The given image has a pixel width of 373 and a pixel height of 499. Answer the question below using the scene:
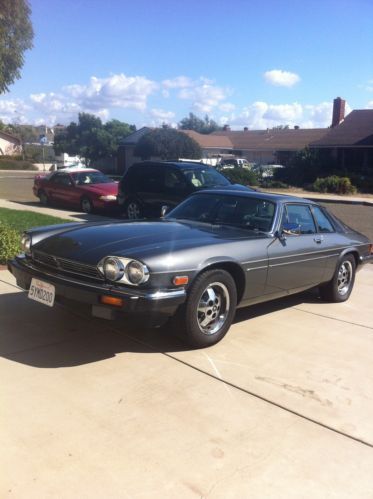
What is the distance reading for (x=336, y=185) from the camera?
29.8m

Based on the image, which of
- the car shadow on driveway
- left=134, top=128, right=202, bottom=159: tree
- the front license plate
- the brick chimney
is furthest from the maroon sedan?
the brick chimney

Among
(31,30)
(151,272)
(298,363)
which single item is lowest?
(298,363)

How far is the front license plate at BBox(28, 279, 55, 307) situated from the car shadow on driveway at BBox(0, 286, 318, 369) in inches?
8.6

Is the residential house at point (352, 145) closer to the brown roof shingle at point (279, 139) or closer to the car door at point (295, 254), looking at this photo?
the brown roof shingle at point (279, 139)

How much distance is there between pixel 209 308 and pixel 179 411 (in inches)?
47.5

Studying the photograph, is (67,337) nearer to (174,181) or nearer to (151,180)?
(174,181)

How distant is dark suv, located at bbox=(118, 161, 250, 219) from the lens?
12227 millimetres

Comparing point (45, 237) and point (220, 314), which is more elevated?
point (45, 237)

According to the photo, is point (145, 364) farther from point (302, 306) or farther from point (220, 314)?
point (302, 306)

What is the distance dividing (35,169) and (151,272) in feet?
182

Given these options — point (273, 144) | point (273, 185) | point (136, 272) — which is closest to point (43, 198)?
point (136, 272)

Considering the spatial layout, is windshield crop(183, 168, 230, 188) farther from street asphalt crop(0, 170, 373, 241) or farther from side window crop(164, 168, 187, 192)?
street asphalt crop(0, 170, 373, 241)

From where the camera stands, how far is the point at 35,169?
56.4m

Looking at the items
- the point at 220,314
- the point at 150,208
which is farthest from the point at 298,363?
the point at 150,208
